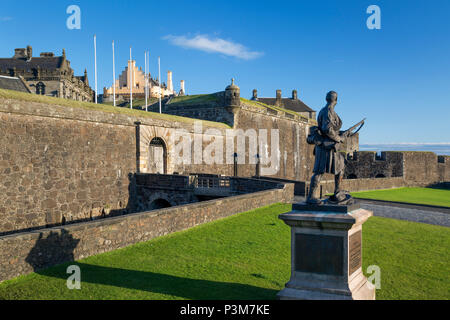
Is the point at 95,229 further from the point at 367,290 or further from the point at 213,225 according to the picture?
the point at 367,290

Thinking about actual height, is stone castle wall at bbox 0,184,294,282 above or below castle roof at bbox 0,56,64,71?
below

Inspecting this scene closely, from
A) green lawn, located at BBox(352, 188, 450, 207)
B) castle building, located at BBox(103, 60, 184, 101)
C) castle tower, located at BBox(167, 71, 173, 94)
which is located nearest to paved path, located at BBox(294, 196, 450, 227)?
green lawn, located at BBox(352, 188, 450, 207)

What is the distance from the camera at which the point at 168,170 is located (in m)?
22.1

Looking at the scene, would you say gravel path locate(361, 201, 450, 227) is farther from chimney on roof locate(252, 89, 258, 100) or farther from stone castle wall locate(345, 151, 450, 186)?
chimney on roof locate(252, 89, 258, 100)

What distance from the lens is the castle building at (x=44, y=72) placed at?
134 ft

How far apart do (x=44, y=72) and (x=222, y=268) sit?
133 ft

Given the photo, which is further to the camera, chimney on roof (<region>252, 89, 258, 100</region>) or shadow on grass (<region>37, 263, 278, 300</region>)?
chimney on roof (<region>252, 89, 258, 100</region>)

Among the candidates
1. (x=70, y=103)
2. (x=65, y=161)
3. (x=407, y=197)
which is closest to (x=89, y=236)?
(x=65, y=161)

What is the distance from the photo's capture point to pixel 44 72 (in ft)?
135

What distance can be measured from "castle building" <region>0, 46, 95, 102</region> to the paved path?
116 ft

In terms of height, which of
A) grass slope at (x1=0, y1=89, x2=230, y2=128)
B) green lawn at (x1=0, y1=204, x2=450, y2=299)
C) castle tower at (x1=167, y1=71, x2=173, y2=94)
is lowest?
green lawn at (x1=0, y1=204, x2=450, y2=299)

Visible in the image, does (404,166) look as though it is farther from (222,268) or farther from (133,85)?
(133,85)

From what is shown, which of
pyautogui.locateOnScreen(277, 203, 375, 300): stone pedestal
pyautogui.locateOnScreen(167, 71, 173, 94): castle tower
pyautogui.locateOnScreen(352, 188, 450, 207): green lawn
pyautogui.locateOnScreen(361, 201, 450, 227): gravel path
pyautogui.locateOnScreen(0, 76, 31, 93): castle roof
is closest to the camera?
pyautogui.locateOnScreen(277, 203, 375, 300): stone pedestal

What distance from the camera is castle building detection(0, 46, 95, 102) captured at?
40750 mm
